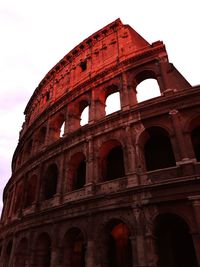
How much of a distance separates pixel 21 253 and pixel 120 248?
20.6ft

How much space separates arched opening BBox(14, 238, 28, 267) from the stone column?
10.3m

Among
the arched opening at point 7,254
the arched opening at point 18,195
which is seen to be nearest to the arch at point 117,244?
the arched opening at point 7,254

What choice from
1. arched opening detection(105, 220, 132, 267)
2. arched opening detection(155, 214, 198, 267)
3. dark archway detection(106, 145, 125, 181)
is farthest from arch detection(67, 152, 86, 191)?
arched opening detection(155, 214, 198, 267)

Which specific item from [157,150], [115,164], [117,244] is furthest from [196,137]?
[117,244]

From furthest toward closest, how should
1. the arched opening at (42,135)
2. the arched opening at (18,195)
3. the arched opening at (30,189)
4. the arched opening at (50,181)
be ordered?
the arched opening at (42,135)
the arched opening at (18,195)
the arched opening at (30,189)
the arched opening at (50,181)

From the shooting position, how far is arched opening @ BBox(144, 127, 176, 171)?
1072 cm

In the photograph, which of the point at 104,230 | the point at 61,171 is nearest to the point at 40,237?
the point at 61,171

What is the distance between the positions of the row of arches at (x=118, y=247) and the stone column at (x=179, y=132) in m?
2.47

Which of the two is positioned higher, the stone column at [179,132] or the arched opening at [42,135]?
the arched opening at [42,135]

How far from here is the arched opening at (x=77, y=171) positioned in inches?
494

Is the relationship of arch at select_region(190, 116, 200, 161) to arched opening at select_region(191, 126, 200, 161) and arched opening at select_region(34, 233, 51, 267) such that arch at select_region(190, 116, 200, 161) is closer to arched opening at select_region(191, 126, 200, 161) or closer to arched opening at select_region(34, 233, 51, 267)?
arched opening at select_region(191, 126, 200, 161)

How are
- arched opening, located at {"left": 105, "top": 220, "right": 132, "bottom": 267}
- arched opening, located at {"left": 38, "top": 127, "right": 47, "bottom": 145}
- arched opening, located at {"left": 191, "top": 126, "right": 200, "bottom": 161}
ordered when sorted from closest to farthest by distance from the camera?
arched opening, located at {"left": 105, "top": 220, "right": 132, "bottom": 267} → arched opening, located at {"left": 191, "top": 126, "right": 200, "bottom": 161} → arched opening, located at {"left": 38, "top": 127, "right": 47, "bottom": 145}

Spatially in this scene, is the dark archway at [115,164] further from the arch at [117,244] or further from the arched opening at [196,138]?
the arched opening at [196,138]

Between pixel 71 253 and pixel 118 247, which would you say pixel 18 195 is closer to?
pixel 71 253
